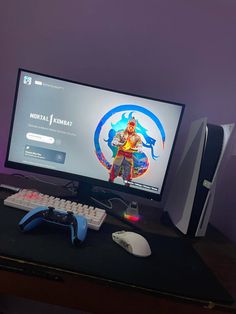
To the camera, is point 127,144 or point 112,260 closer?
point 112,260

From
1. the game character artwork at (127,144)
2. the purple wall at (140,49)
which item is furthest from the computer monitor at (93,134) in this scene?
the purple wall at (140,49)

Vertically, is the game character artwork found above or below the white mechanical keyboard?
above

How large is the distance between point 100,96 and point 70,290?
66 centimetres

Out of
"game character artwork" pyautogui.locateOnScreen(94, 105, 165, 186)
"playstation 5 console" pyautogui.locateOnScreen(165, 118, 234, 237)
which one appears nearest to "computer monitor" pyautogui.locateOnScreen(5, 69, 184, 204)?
"game character artwork" pyautogui.locateOnScreen(94, 105, 165, 186)

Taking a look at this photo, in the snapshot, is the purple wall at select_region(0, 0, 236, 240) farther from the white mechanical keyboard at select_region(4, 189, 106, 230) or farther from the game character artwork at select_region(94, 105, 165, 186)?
the white mechanical keyboard at select_region(4, 189, 106, 230)

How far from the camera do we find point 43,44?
50.0 inches

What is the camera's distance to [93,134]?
1063 mm

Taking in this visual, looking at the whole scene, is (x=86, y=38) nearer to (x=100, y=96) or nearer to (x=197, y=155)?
(x=100, y=96)

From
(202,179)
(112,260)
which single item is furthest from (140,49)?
(112,260)

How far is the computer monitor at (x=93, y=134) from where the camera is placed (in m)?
1.05

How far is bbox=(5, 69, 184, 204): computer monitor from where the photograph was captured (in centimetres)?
105

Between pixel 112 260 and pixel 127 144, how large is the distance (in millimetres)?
479

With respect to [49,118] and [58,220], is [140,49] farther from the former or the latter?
[58,220]

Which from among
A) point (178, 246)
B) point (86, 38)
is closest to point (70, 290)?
point (178, 246)
